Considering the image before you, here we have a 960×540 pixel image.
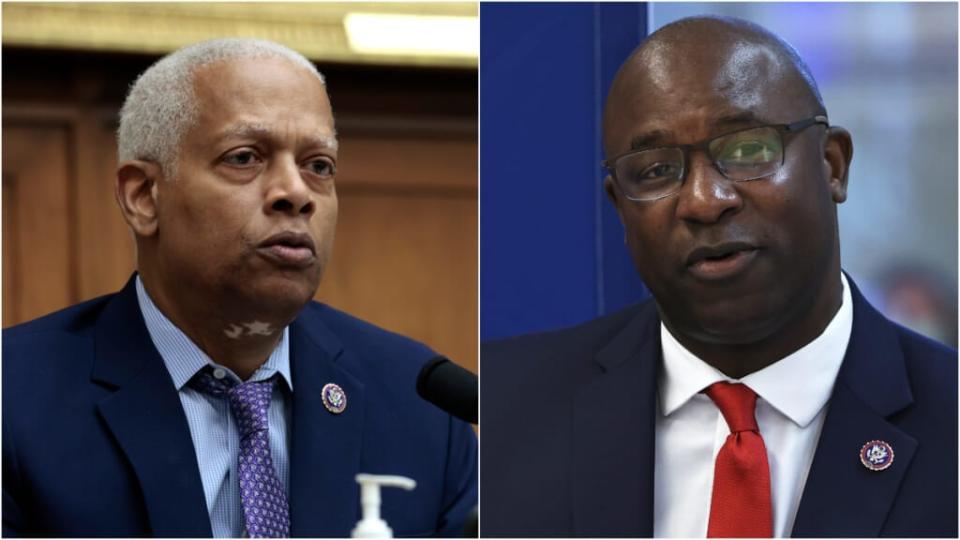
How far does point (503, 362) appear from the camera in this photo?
2238 mm

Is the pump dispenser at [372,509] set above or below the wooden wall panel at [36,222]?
below

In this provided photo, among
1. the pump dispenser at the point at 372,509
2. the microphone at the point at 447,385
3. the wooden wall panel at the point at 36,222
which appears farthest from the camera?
the wooden wall panel at the point at 36,222

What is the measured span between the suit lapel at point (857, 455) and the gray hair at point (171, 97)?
0.95 metres

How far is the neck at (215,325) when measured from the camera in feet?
6.82

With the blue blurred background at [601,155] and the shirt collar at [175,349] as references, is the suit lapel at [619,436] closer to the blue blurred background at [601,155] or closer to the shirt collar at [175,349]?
the blue blurred background at [601,155]

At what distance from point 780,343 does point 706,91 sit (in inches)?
15.5

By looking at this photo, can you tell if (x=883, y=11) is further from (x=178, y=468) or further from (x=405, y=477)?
(x=178, y=468)

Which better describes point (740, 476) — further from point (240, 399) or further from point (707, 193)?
point (240, 399)

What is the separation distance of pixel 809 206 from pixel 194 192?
0.92 metres

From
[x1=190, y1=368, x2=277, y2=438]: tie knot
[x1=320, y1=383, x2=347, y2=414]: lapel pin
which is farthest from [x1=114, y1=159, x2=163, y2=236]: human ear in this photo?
[x1=320, y1=383, x2=347, y2=414]: lapel pin

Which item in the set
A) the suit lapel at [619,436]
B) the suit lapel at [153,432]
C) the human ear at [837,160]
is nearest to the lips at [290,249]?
the suit lapel at [153,432]

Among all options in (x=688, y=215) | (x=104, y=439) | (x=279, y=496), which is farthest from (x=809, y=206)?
(x=104, y=439)

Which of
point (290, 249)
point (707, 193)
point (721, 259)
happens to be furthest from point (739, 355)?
point (290, 249)

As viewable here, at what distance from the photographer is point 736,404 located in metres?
2.08
